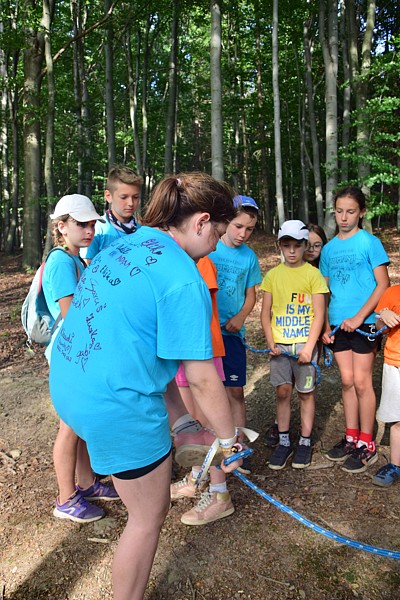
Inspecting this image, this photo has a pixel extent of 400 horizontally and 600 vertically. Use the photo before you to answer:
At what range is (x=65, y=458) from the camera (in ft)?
9.43

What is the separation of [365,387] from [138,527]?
2.43m

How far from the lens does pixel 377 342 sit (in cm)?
360

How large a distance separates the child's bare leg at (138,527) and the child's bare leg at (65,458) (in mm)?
1142

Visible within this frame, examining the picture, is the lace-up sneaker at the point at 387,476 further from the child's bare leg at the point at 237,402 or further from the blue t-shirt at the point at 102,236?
the blue t-shirt at the point at 102,236

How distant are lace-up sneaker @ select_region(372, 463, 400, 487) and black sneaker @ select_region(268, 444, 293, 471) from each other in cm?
69

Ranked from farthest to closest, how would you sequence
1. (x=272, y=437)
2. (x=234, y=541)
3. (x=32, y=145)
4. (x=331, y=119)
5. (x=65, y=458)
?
(x=32, y=145), (x=331, y=119), (x=272, y=437), (x=65, y=458), (x=234, y=541)

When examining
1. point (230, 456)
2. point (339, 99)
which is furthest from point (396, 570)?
point (339, 99)

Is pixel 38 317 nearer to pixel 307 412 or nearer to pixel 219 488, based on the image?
pixel 219 488

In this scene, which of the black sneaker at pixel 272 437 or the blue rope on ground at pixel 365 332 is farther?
the black sneaker at pixel 272 437

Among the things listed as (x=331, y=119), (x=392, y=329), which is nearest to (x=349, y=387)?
(x=392, y=329)

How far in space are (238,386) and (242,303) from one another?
0.68m

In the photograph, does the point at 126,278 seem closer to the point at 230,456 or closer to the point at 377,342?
the point at 230,456

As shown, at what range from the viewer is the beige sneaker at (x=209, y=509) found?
2.90 metres

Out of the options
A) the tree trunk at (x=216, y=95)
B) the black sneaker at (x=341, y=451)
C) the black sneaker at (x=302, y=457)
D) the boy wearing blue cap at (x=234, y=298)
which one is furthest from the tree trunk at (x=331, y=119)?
the black sneaker at (x=302, y=457)
